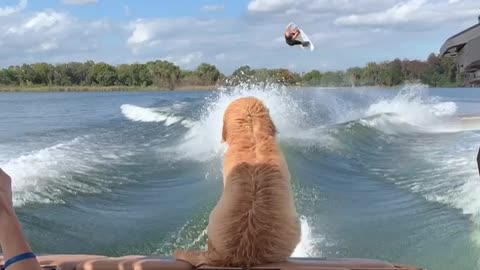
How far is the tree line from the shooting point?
1550 centimetres

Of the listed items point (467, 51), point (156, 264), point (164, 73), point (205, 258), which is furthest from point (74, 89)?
point (467, 51)

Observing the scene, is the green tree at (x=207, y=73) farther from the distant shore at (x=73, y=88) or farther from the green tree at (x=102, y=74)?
the distant shore at (x=73, y=88)

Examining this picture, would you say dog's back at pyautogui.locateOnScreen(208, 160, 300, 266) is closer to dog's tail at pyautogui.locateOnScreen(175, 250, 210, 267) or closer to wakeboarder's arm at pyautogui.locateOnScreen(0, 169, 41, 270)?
dog's tail at pyautogui.locateOnScreen(175, 250, 210, 267)

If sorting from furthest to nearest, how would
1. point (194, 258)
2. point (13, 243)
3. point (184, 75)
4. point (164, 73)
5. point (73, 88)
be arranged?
point (73, 88), point (164, 73), point (184, 75), point (194, 258), point (13, 243)

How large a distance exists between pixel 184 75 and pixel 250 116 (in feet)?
67.3

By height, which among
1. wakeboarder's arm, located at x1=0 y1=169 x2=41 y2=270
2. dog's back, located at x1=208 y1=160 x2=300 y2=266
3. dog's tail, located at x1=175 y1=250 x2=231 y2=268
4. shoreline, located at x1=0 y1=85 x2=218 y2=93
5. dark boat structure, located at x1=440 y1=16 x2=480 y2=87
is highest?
dark boat structure, located at x1=440 y1=16 x2=480 y2=87

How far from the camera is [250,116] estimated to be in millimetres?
2744

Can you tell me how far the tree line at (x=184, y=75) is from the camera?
1550 cm

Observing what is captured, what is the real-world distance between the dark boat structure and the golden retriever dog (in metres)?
0.72

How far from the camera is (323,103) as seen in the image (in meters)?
18.0

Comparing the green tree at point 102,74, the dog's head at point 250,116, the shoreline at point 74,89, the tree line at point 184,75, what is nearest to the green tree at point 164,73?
the tree line at point 184,75

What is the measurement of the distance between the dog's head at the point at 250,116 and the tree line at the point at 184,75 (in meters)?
10.4

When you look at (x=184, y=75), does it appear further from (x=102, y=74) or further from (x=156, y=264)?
(x=156, y=264)

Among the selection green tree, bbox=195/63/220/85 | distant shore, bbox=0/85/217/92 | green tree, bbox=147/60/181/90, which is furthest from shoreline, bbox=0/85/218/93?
green tree, bbox=195/63/220/85
